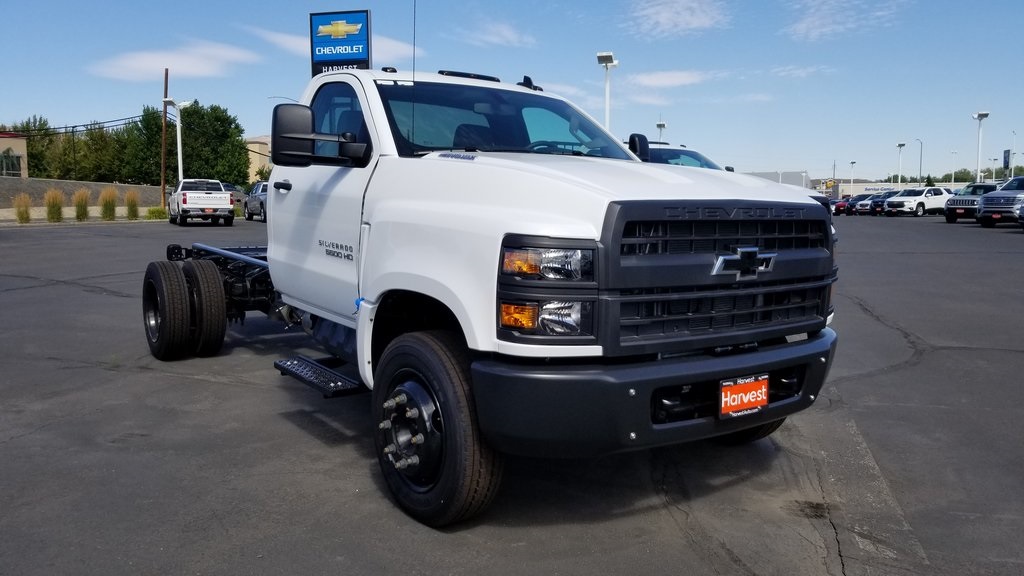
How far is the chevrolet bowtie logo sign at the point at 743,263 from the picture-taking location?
3561 millimetres

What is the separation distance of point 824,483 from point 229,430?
354cm

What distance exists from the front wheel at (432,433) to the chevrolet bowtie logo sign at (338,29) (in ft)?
59.8

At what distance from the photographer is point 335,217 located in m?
4.78

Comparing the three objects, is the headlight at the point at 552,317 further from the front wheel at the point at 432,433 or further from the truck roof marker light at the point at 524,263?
the front wheel at the point at 432,433

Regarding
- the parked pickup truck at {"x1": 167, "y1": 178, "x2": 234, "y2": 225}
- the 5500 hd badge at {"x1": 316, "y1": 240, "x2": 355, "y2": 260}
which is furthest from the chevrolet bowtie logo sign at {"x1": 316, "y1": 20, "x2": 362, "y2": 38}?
the 5500 hd badge at {"x1": 316, "y1": 240, "x2": 355, "y2": 260}

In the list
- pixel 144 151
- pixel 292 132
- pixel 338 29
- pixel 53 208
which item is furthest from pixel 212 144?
pixel 292 132

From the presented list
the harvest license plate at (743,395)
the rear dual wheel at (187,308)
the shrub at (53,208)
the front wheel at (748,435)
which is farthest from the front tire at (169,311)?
the shrub at (53,208)

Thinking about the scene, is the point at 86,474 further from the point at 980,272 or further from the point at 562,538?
the point at 980,272

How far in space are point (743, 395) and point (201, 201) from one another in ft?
110

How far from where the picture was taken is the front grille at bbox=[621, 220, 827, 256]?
3398 mm

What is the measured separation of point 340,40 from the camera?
68.4 ft

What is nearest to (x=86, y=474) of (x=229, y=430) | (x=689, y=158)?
(x=229, y=430)

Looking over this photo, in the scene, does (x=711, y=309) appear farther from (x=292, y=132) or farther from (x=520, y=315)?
(x=292, y=132)

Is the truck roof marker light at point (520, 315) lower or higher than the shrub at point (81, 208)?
lower
